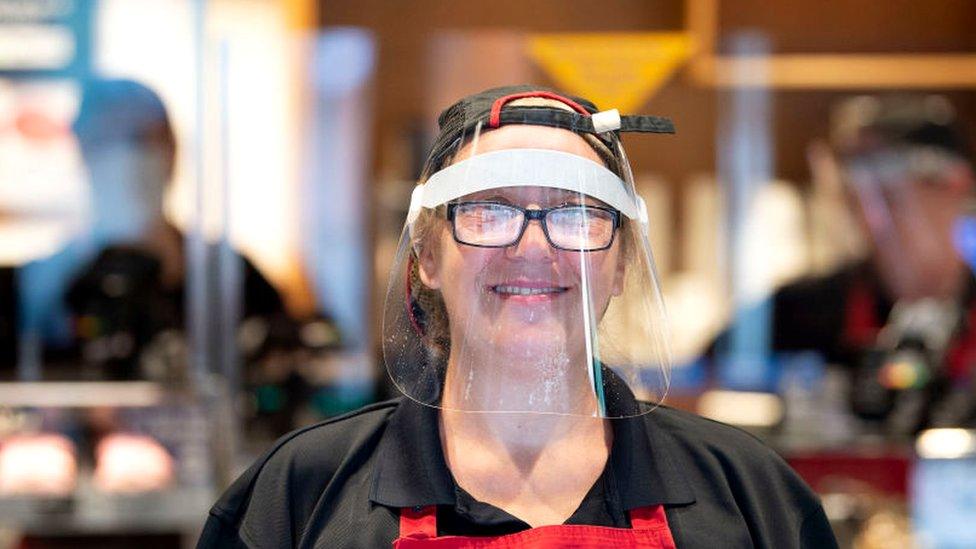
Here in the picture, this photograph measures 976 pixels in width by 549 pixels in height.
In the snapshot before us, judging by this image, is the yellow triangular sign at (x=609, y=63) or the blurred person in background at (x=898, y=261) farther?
the blurred person in background at (x=898, y=261)

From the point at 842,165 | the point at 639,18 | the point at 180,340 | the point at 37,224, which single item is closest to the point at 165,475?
the point at 180,340

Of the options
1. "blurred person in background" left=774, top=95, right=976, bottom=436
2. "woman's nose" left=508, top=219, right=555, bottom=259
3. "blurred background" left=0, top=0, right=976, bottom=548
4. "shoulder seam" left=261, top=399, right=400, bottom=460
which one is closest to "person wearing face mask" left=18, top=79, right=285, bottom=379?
"blurred background" left=0, top=0, right=976, bottom=548

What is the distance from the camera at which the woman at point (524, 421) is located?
4.63 ft

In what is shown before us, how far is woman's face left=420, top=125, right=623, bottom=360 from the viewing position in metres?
1.41

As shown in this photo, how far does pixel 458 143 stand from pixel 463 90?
152 cm

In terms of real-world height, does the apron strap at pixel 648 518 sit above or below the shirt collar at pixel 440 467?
below

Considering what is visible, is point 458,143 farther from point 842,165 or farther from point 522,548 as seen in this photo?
point 842,165

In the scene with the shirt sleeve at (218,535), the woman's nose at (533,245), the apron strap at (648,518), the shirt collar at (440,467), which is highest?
the woman's nose at (533,245)

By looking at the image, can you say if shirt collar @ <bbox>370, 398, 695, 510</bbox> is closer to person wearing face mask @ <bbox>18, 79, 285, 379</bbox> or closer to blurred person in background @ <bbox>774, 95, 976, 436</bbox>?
person wearing face mask @ <bbox>18, 79, 285, 379</bbox>

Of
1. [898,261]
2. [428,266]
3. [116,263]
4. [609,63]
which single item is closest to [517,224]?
[428,266]

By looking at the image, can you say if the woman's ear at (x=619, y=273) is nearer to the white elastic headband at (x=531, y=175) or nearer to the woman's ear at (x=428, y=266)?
the white elastic headband at (x=531, y=175)

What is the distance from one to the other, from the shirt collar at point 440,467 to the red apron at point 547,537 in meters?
0.02

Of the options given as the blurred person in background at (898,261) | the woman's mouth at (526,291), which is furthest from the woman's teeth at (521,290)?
the blurred person in background at (898,261)

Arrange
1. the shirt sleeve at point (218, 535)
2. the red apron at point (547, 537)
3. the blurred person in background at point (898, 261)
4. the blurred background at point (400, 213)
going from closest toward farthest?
the red apron at point (547, 537)
the shirt sleeve at point (218, 535)
the blurred background at point (400, 213)
the blurred person in background at point (898, 261)
